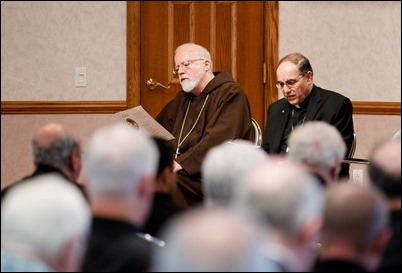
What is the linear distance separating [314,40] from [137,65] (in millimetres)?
1509

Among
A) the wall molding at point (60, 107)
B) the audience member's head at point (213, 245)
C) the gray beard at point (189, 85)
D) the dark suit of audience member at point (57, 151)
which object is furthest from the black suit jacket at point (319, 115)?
the audience member's head at point (213, 245)

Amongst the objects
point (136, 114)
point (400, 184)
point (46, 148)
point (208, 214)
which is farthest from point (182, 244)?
point (136, 114)

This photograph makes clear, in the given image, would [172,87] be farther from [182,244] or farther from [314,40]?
[182,244]

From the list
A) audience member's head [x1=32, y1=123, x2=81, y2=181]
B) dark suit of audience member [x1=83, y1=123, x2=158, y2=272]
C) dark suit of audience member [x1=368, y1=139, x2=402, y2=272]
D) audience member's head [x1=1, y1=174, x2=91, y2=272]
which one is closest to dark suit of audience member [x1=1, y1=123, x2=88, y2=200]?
audience member's head [x1=32, y1=123, x2=81, y2=181]

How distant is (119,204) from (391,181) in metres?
0.99

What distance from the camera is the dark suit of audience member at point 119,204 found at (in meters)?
2.71

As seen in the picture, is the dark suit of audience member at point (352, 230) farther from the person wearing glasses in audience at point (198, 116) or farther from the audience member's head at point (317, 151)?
the person wearing glasses in audience at point (198, 116)

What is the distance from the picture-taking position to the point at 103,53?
7824 mm

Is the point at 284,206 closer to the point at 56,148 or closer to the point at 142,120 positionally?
the point at 56,148

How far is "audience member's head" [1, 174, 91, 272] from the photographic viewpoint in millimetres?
2254

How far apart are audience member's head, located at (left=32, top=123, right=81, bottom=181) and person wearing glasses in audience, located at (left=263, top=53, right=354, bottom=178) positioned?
2.58 meters

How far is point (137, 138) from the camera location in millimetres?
2820

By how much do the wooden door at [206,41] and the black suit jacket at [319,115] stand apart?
4.56 ft

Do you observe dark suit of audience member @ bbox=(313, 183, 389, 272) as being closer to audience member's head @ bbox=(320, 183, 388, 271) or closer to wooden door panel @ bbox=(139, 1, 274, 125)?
audience member's head @ bbox=(320, 183, 388, 271)
